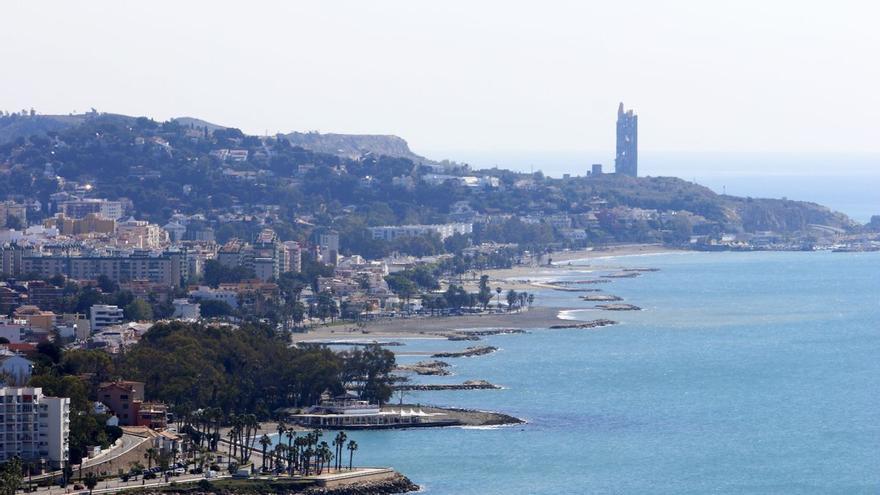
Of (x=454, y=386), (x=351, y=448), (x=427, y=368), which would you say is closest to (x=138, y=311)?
(x=427, y=368)

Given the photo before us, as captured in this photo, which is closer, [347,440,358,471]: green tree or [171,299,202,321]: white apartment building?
[347,440,358,471]: green tree

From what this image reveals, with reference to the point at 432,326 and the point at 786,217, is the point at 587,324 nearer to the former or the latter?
the point at 432,326

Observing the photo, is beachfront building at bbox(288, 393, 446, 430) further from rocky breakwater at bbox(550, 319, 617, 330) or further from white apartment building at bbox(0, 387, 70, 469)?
rocky breakwater at bbox(550, 319, 617, 330)

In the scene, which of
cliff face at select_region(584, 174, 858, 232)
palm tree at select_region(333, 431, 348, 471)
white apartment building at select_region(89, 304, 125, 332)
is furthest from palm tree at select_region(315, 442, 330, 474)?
cliff face at select_region(584, 174, 858, 232)

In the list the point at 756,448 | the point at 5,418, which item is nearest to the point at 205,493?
the point at 5,418

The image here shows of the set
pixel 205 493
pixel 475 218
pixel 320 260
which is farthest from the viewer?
pixel 475 218

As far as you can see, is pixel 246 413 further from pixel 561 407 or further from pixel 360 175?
pixel 360 175
